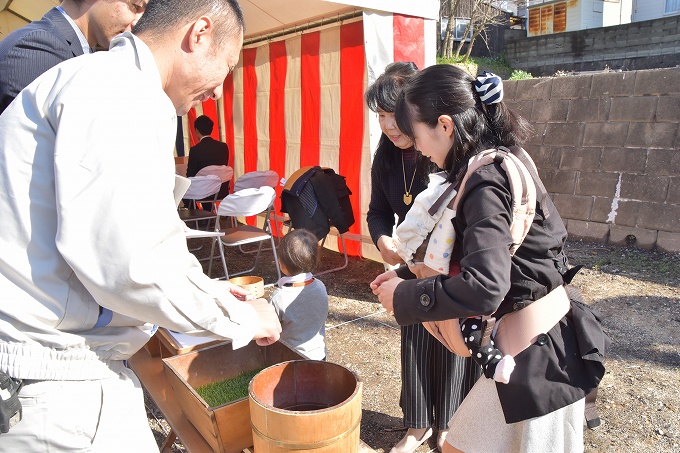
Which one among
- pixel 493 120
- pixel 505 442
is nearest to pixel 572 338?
pixel 505 442

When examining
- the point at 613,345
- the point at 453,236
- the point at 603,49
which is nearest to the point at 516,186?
the point at 453,236

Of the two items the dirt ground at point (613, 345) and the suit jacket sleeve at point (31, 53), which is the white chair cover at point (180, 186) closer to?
the suit jacket sleeve at point (31, 53)

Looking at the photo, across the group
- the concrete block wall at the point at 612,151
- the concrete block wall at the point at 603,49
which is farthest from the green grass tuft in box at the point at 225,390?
the concrete block wall at the point at 603,49

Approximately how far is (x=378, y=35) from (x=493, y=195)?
324 centimetres

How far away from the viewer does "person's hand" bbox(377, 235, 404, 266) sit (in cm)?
220

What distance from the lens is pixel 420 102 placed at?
1406 millimetres

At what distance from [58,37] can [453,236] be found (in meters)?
1.40

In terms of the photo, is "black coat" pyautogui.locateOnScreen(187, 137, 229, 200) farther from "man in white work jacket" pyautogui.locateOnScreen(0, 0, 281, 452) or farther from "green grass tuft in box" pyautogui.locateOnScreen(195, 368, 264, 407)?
"man in white work jacket" pyautogui.locateOnScreen(0, 0, 281, 452)

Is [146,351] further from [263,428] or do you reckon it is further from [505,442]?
[505,442]

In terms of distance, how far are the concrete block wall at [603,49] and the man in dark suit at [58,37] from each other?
44.5 ft

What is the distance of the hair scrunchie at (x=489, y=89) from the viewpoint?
4.44ft

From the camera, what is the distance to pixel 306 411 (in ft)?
4.17

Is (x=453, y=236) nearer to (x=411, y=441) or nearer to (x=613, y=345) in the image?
(x=411, y=441)

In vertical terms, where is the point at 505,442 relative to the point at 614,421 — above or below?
above
